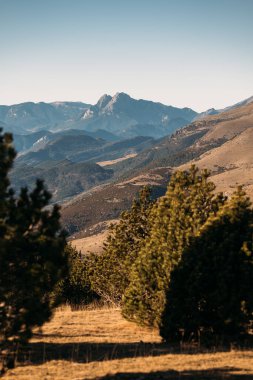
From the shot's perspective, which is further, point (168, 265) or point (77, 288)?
point (77, 288)

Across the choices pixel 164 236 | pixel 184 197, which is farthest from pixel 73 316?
pixel 184 197

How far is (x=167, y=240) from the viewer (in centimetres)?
1983

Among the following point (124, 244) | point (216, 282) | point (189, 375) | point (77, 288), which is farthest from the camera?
point (77, 288)

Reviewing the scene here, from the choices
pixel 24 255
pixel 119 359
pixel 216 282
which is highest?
pixel 24 255

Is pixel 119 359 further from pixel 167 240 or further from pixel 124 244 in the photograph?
pixel 124 244

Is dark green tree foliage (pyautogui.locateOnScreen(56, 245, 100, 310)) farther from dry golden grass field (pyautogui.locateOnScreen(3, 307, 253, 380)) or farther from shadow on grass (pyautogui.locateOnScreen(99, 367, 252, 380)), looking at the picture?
shadow on grass (pyautogui.locateOnScreen(99, 367, 252, 380))

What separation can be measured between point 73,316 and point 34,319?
49.6ft

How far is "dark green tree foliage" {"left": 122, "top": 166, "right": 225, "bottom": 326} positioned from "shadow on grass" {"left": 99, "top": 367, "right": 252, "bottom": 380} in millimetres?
4995

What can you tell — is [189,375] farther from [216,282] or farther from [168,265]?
[168,265]

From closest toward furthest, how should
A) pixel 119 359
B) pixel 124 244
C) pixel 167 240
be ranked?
1. pixel 119 359
2. pixel 167 240
3. pixel 124 244

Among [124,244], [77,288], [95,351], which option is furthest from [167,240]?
[77,288]

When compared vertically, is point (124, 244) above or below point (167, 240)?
below

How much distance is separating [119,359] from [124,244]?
18.6m

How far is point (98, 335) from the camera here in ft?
70.1
